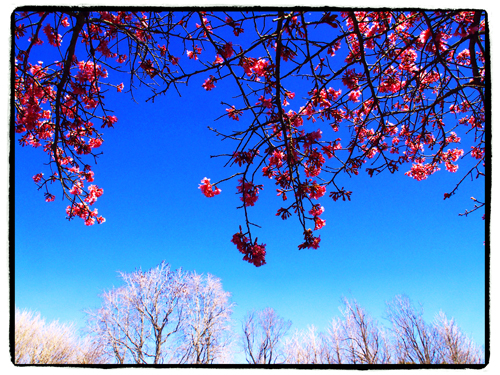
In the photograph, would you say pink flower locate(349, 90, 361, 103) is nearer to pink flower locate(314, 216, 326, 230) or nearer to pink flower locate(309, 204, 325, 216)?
pink flower locate(309, 204, 325, 216)

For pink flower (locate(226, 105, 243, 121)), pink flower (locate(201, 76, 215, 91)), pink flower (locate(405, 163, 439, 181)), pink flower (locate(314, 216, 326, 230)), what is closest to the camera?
pink flower (locate(226, 105, 243, 121))

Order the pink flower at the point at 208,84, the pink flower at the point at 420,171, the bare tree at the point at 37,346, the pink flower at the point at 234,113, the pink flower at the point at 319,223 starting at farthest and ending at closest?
the pink flower at the point at 420,171
the pink flower at the point at 208,84
the pink flower at the point at 319,223
the pink flower at the point at 234,113
the bare tree at the point at 37,346

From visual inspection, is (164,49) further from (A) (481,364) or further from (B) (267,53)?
(A) (481,364)

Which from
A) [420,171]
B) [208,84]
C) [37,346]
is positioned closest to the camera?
[37,346]

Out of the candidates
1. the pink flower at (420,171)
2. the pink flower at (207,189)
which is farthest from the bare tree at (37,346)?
the pink flower at (420,171)

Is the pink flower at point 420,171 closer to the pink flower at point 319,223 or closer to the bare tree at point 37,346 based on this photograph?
the pink flower at point 319,223

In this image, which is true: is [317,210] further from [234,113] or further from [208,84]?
[208,84]

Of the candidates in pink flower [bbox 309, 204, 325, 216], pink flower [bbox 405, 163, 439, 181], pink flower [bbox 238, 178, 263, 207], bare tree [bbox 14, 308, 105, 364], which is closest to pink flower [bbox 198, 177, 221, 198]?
pink flower [bbox 238, 178, 263, 207]

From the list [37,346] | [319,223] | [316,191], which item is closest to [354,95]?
[316,191]

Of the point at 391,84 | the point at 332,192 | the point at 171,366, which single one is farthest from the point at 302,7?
the point at 171,366

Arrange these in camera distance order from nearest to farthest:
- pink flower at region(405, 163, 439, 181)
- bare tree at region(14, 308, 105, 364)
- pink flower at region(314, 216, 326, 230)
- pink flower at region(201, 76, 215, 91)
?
1. bare tree at region(14, 308, 105, 364)
2. pink flower at region(314, 216, 326, 230)
3. pink flower at region(201, 76, 215, 91)
4. pink flower at region(405, 163, 439, 181)

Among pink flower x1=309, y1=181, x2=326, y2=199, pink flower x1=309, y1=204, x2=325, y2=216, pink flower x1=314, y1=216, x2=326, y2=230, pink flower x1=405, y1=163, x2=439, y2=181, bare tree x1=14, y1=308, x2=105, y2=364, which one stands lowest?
bare tree x1=14, y1=308, x2=105, y2=364

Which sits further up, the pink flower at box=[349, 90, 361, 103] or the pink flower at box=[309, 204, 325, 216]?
the pink flower at box=[349, 90, 361, 103]

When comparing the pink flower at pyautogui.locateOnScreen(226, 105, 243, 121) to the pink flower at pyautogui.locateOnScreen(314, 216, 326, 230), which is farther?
the pink flower at pyautogui.locateOnScreen(314, 216, 326, 230)
